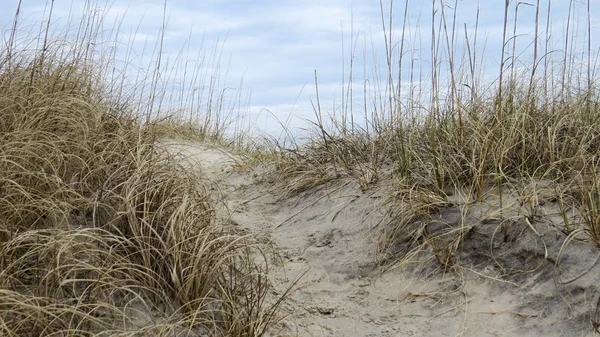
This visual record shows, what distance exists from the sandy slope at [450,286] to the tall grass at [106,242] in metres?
0.31

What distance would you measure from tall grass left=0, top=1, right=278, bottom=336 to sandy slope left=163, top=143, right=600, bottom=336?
311 millimetres

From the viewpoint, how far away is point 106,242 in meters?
3.13

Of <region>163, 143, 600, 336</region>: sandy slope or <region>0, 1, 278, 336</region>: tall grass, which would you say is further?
<region>163, 143, 600, 336</region>: sandy slope

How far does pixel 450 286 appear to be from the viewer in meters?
3.54

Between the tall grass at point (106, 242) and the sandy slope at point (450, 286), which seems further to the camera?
the sandy slope at point (450, 286)

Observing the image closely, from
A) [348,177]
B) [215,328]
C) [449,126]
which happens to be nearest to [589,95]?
[449,126]

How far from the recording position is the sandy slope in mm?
3199

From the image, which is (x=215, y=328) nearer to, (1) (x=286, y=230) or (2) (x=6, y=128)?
(1) (x=286, y=230)

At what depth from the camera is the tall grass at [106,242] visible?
2.69 metres

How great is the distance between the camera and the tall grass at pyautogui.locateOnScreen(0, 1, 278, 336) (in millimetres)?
2689

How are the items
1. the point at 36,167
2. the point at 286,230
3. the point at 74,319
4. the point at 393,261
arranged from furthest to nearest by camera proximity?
the point at 286,230
the point at 393,261
the point at 36,167
the point at 74,319

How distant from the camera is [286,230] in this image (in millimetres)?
4621

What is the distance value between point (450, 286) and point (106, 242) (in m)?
1.89

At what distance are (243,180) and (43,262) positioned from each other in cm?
294
